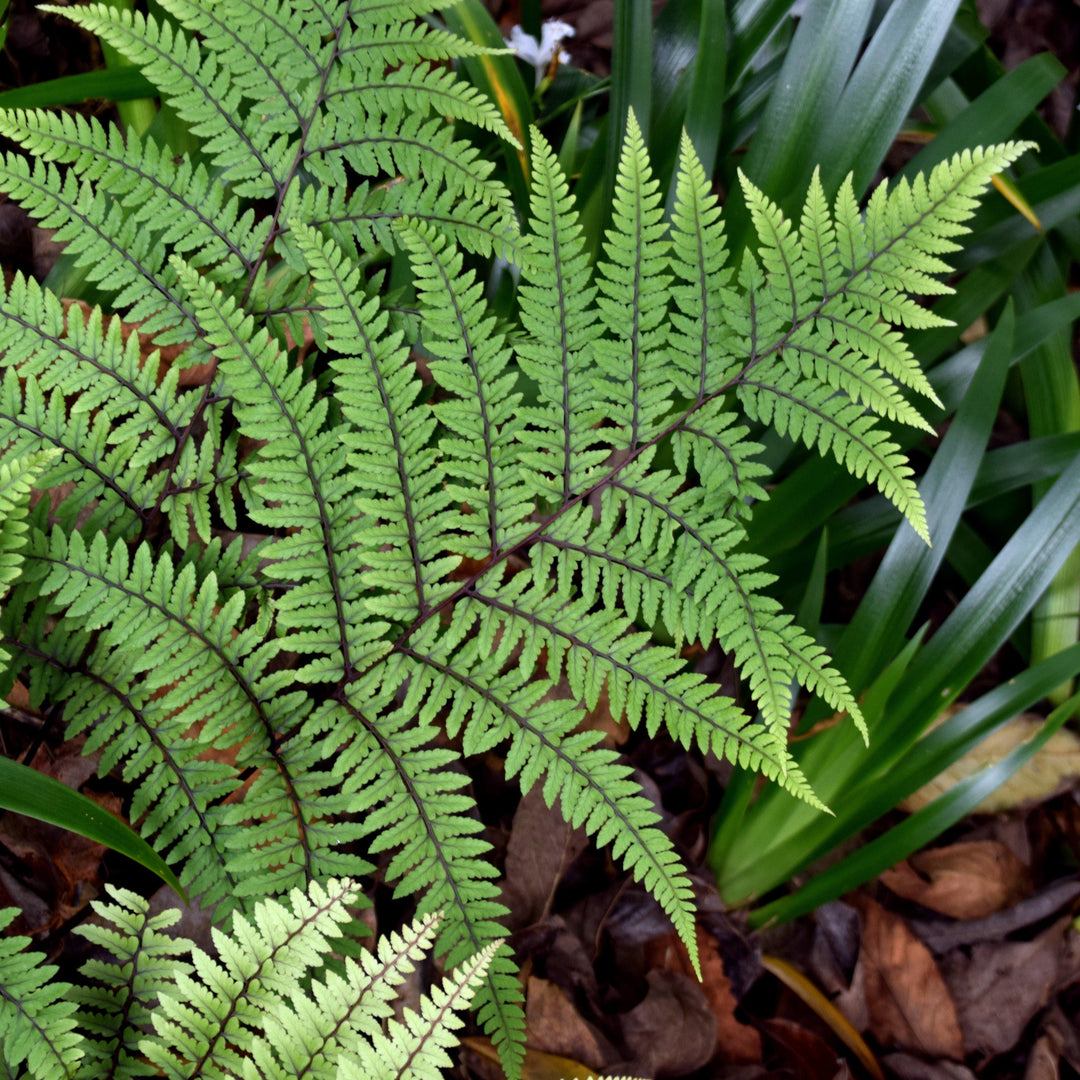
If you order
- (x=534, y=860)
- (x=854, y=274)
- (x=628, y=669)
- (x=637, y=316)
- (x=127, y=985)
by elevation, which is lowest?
(x=534, y=860)

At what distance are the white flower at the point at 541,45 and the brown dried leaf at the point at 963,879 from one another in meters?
2.09

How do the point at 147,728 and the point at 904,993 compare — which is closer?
the point at 147,728

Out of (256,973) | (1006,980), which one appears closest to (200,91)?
(256,973)

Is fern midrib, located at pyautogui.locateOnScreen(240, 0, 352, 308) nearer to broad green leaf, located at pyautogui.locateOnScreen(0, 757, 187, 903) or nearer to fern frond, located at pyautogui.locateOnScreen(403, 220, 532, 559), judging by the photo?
fern frond, located at pyautogui.locateOnScreen(403, 220, 532, 559)

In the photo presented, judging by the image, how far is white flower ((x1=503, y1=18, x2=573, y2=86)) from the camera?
87.5 inches

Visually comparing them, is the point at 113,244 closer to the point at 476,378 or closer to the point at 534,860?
the point at 476,378

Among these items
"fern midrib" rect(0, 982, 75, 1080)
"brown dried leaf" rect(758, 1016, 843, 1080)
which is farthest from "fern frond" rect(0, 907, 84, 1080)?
"brown dried leaf" rect(758, 1016, 843, 1080)

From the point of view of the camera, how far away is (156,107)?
1867 mm

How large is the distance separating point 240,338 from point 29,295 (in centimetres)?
33

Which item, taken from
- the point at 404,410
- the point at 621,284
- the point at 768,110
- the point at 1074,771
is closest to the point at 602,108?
the point at 768,110

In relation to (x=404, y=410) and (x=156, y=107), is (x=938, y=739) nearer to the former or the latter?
(x=404, y=410)

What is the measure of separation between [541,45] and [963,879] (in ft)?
7.39

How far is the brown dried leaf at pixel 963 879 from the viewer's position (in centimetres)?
212

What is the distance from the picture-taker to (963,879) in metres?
2.12
